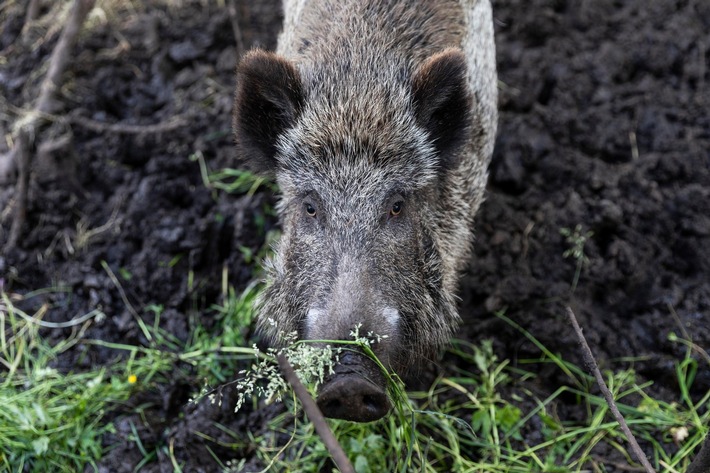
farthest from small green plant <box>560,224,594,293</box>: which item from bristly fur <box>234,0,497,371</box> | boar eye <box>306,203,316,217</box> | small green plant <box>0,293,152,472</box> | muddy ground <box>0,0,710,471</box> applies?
small green plant <box>0,293,152,472</box>

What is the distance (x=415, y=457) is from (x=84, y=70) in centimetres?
391

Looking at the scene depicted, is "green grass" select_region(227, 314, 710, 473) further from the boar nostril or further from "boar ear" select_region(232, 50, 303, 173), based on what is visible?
"boar ear" select_region(232, 50, 303, 173)

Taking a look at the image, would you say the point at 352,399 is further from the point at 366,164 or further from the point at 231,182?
the point at 231,182

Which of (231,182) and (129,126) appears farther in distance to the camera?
(129,126)

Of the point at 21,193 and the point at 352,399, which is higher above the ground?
the point at 352,399

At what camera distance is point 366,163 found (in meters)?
3.40

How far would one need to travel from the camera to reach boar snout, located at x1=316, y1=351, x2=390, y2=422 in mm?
2820

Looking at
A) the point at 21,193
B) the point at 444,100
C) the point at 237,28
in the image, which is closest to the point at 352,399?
the point at 444,100

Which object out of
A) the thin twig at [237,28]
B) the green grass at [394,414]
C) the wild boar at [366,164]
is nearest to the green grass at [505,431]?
the green grass at [394,414]

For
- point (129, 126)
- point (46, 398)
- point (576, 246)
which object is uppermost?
point (129, 126)

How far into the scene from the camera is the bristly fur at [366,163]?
3.29m

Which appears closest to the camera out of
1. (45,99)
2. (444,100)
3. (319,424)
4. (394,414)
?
(319,424)

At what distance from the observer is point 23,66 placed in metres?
5.66

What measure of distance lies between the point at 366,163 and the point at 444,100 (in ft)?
1.73
